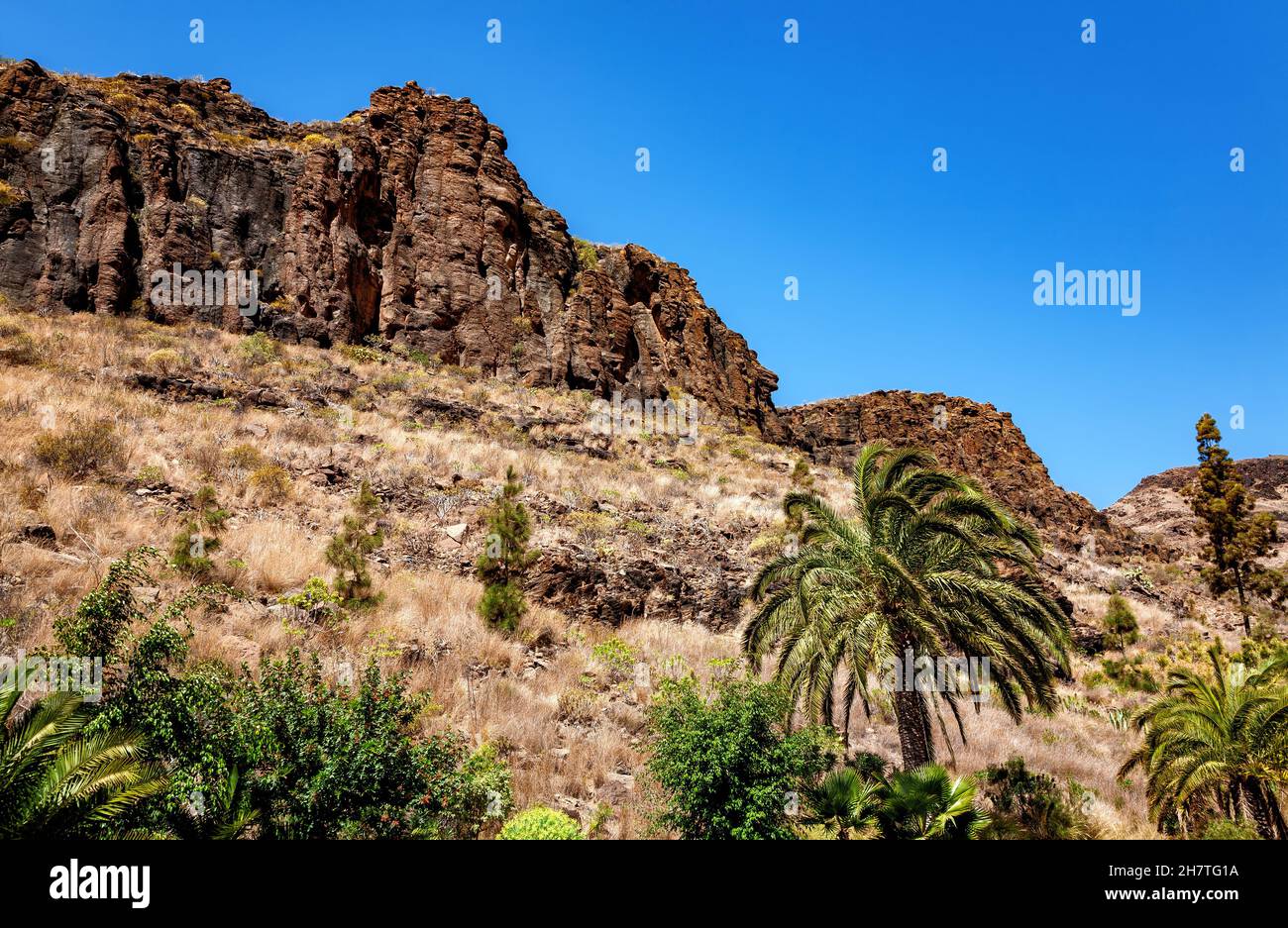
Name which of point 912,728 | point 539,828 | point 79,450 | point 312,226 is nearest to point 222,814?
point 539,828

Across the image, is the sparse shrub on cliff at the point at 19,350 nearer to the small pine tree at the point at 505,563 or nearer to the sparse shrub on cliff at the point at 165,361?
the sparse shrub on cliff at the point at 165,361

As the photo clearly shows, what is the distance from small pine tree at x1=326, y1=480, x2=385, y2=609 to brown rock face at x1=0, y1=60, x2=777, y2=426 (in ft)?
71.2

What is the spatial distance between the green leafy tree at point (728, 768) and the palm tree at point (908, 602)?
106 inches

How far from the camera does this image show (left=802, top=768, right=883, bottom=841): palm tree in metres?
8.16

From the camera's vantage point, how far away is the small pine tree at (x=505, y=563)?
12.7 m

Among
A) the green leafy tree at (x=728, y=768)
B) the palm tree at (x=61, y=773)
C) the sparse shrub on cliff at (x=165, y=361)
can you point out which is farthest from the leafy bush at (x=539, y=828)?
the sparse shrub on cliff at (x=165, y=361)

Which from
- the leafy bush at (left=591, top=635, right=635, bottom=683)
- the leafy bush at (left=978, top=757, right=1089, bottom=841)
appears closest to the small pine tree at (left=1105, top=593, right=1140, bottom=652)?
the leafy bush at (left=978, top=757, right=1089, bottom=841)

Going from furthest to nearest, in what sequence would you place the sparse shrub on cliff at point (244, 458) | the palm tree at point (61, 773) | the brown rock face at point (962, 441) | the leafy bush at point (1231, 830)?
the brown rock face at point (962, 441), the sparse shrub on cliff at point (244, 458), the leafy bush at point (1231, 830), the palm tree at point (61, 773)

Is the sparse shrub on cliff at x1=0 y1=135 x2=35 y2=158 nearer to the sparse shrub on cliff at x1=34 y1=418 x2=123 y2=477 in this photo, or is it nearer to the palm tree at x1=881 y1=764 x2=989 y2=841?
the sparse shrub on cliff at x1=34 y1=418 x2=123 y2=477

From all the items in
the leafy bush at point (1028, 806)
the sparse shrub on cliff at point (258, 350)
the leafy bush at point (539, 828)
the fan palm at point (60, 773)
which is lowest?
the leafy bush at point (1028, 806)

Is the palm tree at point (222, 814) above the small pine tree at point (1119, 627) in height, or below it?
above
